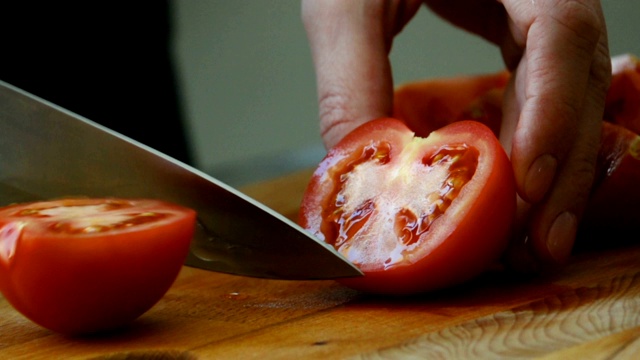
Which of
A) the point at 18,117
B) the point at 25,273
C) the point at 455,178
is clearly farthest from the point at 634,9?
the point at 25,273

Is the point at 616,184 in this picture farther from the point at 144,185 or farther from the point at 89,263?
the point at 89,263

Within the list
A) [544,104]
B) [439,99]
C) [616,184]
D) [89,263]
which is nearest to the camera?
[89,263]

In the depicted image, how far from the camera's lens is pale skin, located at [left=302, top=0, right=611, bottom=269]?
4.22 feet

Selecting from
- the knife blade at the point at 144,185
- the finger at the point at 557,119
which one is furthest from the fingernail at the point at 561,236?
the knife blade at the point at 144,185

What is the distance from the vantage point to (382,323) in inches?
44.4

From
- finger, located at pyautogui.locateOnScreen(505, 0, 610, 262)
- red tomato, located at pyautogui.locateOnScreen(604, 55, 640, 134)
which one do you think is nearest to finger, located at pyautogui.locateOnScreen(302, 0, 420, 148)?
finger, located at pyautogui.locateOnScreen(505, 0, 610, 262)

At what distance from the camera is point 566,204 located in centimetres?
136

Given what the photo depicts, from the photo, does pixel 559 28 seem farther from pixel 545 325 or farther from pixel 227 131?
pixel 227 131

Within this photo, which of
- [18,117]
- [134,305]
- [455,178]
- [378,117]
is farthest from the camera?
[378,117]

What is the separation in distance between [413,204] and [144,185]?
1.33 feet

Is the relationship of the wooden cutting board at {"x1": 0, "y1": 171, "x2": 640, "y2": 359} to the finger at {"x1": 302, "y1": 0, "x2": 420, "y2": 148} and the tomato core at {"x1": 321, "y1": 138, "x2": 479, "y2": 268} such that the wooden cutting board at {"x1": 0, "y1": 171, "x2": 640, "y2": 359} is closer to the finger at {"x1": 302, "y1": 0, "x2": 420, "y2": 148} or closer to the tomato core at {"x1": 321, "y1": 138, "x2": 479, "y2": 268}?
the tomato core at {"x1": 321, "y1": 138, "x2": 479, "y2": 268}

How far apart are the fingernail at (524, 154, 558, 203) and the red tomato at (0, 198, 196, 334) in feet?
1.56

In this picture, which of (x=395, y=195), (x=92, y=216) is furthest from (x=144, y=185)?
(x=395, y=195)

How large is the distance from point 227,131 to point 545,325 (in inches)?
156
